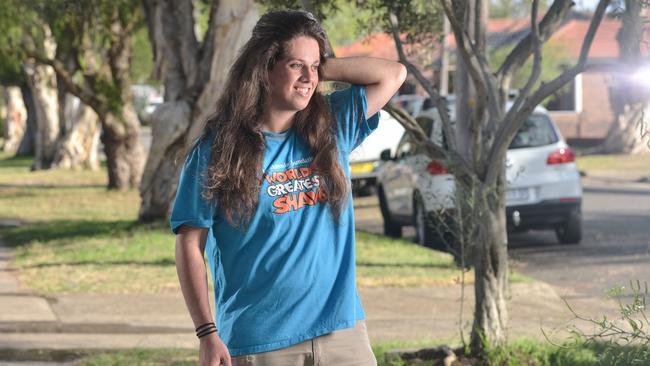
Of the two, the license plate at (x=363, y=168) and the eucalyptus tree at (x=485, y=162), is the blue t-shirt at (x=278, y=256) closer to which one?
the eucalyptus tree at (x=485, y=162)

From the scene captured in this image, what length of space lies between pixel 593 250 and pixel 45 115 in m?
19.1

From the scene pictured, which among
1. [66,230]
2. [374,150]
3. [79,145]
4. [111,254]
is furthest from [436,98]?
[79,145]

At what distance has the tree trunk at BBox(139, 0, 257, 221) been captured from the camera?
14.1m

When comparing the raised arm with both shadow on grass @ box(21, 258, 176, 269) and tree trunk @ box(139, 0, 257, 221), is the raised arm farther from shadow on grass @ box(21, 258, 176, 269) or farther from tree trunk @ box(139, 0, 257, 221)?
tree trunk @ box(139, 0, 257, 221)

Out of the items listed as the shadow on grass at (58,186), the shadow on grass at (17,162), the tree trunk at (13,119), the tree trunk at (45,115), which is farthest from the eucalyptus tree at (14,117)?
the shadow on grass at (58,186)

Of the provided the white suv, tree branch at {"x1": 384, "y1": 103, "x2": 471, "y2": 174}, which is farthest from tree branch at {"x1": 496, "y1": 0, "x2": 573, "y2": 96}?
the white suv

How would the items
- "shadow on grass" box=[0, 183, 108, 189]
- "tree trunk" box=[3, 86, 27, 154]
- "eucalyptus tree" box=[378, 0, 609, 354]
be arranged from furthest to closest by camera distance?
"tree trunk" box=[3, 86, 27, 154] < "shadow on grass" box=[0, 183, 108, 189] < "eucalyptus tree" box=[378, 0, 609, 354]

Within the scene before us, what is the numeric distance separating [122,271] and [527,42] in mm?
6093

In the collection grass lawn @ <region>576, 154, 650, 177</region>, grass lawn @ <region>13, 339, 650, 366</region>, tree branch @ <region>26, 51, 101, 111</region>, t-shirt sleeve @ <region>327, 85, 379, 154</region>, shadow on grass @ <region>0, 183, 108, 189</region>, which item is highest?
tree branch @ <region>26, 51, 101, 111</region>

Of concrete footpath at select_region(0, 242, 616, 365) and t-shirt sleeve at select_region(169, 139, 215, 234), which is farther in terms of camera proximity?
concrete footpath at select_region(0, 242, 616, 365)

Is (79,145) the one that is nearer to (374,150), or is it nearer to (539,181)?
(374,150)

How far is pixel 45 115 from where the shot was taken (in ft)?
96.0

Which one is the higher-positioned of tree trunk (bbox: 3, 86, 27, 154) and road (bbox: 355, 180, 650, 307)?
tree trunk (bbox: 3, 86, 27, 154)

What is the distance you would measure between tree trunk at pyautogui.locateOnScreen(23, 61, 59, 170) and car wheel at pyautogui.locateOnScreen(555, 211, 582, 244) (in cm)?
1782
